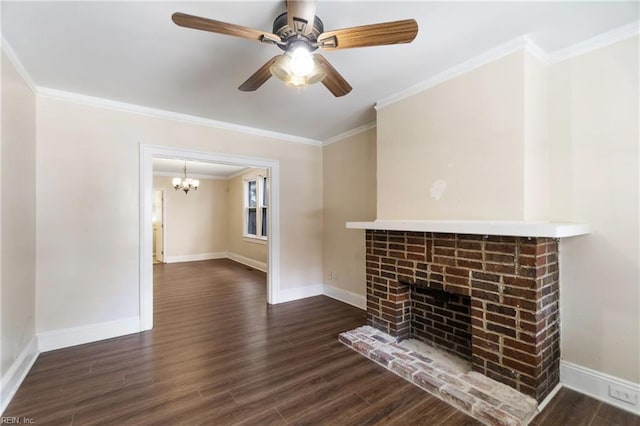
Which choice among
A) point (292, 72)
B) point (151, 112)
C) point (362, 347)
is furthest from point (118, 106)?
point (362, 347)

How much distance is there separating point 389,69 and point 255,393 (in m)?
2.79

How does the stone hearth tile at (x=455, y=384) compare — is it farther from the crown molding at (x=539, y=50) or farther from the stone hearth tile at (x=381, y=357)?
the crown molding at (x=539, y=50)

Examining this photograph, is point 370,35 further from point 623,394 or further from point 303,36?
point 623,394

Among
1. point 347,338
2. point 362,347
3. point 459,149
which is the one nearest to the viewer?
point 459,149

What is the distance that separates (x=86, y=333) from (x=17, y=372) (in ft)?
2.33

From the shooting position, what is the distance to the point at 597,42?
195cm

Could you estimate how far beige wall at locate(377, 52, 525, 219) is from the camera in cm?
200

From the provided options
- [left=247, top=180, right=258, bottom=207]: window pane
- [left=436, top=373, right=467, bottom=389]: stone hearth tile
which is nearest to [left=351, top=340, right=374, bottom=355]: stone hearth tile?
[left=436, top=373, right=467, bottom=389]: stone hearth tile

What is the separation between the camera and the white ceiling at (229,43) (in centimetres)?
164

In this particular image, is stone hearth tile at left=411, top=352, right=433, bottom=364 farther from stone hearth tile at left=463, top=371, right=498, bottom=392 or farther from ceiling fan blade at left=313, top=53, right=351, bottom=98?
ceiling fan blade at left=313, top=53, right=351, bottom=98

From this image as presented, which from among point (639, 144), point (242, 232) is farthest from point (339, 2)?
point (242, 232)

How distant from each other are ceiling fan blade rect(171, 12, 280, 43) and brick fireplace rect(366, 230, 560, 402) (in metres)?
1.98

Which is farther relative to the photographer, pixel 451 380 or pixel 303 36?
pixel 451 380

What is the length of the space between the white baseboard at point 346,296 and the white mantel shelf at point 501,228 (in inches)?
64.9
